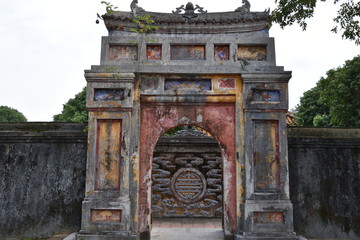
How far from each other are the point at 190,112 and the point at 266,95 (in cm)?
157

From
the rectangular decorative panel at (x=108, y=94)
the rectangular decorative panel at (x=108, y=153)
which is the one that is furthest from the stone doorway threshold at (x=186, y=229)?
the rectangular decorative panel at (x=108, y=94)

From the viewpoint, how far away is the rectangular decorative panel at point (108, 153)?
21.6ft

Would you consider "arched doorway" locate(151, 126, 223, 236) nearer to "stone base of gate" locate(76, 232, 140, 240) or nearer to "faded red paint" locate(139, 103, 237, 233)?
"faded red paint" locate(139, 103, 237, 233)

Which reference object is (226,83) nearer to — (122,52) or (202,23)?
(202,23)

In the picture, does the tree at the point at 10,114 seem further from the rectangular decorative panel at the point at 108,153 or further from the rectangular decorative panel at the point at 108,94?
the rectangular decorative panel at the point at 108,153

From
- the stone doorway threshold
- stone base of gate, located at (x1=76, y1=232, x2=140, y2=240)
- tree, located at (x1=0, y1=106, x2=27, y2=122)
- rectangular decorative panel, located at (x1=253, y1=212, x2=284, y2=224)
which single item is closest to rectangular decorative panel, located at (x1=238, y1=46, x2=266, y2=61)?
rectangular decorative panel, located at (x1=253, y1=212, x2=284, y2=224)

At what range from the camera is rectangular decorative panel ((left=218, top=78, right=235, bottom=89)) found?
6930 mm

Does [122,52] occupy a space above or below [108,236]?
above

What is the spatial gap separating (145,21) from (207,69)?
1778 mm

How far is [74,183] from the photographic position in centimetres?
720

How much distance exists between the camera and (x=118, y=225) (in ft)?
21.0

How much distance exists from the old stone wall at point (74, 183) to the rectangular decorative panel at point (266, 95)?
1.13 m

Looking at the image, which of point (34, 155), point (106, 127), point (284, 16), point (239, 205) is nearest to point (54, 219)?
point (34, 155)

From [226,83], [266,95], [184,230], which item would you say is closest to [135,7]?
[226,83]
